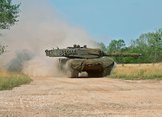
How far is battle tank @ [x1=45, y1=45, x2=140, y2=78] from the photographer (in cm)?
3450

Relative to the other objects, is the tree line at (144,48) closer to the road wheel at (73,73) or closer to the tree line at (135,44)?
the tree line at (135,44)

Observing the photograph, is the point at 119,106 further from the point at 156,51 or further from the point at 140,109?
the point at 156,51

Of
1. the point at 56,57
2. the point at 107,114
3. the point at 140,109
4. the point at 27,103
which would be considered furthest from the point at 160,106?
the point at 56,57

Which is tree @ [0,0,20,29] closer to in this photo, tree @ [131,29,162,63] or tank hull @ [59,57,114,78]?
tank hull @ [59,57,114,78]

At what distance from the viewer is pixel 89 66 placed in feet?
A: 114

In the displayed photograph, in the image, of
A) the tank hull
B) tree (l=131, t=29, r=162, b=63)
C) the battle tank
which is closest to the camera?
the tank hull

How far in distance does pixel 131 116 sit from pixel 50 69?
99.7 feet

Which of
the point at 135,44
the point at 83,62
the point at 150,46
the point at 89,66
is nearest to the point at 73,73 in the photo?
the point at 83,62

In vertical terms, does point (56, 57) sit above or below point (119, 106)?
above

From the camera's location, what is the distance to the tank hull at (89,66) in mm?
34375

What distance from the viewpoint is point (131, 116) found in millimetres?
10258

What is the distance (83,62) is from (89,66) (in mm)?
564

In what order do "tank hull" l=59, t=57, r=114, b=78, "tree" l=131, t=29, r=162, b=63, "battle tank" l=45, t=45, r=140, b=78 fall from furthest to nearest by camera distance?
"tree" l=131, t=29, r=162, b=63, "battle tank" l=45, t=45, r=140, b=78, "tank hull" l=59, t=57, r=114, b=78

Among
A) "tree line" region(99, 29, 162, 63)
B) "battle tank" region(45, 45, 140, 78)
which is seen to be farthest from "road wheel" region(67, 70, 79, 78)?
"tree line" region(99, 29, 162, 63)
